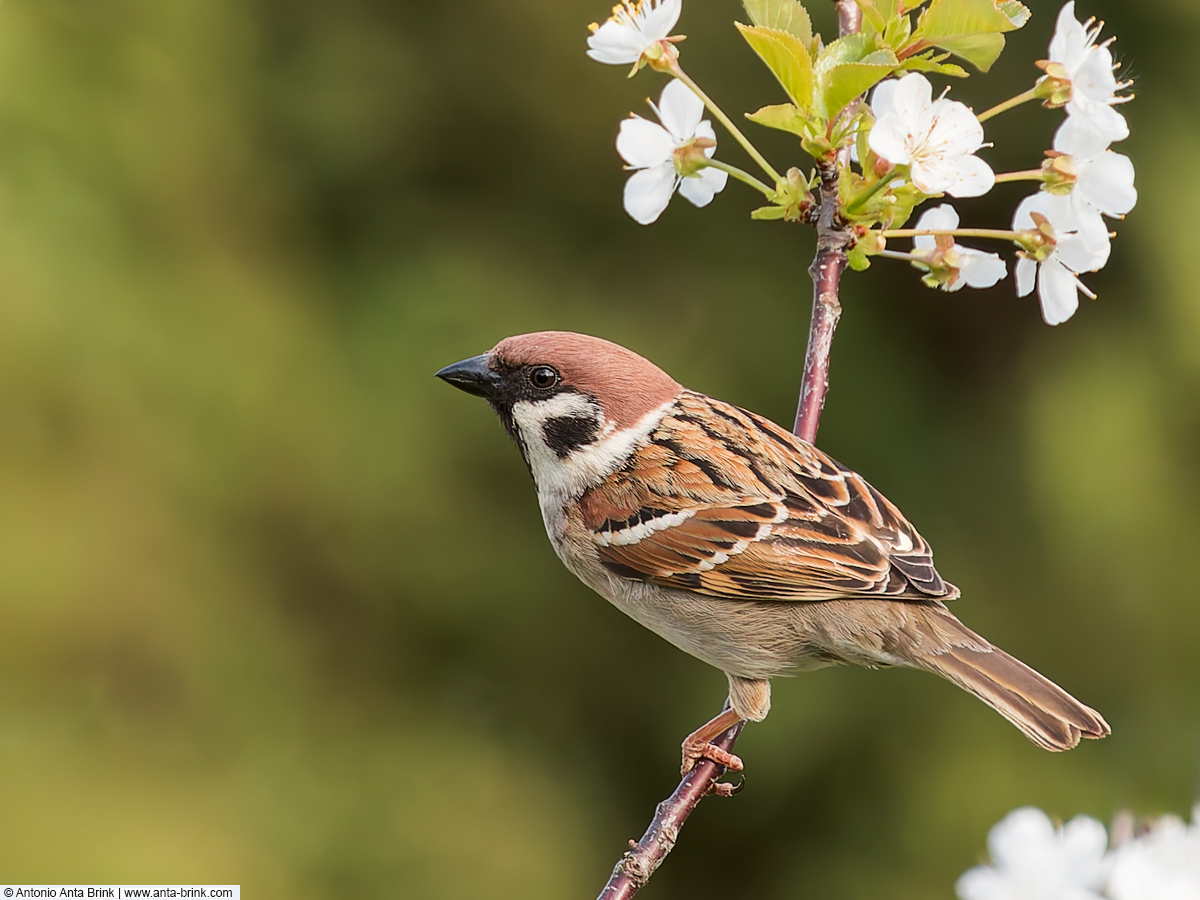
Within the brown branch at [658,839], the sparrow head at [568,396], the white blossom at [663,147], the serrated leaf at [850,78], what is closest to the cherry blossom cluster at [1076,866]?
the brown branch at [658,839]

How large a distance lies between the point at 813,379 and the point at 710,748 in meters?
0.61

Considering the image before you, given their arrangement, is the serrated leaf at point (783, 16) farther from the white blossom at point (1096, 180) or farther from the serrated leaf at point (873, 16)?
the white blossom at point (1096, 180)

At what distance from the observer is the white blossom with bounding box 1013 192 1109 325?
165cm

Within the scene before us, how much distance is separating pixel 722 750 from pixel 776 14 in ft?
3.69

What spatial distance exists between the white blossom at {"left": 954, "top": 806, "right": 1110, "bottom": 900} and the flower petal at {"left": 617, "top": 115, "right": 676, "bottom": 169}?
107 centimetres

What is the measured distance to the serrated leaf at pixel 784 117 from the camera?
158 cm

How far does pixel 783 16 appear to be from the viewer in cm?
167

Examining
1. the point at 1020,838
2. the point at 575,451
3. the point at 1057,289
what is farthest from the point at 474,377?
the point at 1020,838

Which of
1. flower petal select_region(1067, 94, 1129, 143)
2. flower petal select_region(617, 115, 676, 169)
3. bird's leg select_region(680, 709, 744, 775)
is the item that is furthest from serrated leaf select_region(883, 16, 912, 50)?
bird's leg select_region(680, 709, 744, 775)

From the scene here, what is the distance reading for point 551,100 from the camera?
3881mm

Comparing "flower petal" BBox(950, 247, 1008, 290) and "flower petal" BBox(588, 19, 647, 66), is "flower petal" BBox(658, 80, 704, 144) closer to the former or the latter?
"flower petal" BBox(588, 19, 647, 66)

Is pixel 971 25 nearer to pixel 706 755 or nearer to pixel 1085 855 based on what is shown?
pixel 1085 855

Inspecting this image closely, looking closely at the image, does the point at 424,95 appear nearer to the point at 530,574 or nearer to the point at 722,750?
the point at 530,574

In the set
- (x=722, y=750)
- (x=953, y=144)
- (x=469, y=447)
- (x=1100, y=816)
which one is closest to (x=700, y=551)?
(x=722, y=750)
